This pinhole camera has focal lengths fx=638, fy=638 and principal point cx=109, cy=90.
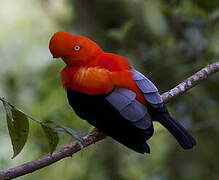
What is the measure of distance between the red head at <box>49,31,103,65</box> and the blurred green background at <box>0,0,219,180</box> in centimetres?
89

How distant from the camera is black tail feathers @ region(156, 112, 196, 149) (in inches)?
137

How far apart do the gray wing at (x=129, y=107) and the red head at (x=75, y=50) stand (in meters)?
0.46

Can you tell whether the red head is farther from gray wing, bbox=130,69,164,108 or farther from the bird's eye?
gray wing, bbox=130,69,164,108

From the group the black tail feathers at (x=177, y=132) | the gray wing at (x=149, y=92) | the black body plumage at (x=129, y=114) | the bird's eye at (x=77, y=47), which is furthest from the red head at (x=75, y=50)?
the black tail feathers at (x=177, y=132)

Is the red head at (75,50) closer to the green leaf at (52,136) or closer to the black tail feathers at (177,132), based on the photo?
the black tail feathers at (177,132)

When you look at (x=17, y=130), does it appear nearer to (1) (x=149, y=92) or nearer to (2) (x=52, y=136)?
(2) (x=52, y=136)

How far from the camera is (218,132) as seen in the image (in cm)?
568

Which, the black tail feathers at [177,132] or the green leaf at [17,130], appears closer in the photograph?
the green leaf at [17,130]

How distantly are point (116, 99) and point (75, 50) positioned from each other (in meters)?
0.56

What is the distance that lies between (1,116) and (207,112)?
1894 mm

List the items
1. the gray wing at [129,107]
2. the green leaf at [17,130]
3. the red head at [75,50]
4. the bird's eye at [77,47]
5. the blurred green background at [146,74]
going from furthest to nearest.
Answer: the blurred green background at [146,74], the bird's eye at [77,47], the red head at [75,50], the gray wing at [129,107], the green leaf at [17,130]

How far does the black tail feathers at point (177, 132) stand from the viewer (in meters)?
3.49

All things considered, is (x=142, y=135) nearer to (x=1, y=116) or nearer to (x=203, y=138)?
(x=1, y=116)

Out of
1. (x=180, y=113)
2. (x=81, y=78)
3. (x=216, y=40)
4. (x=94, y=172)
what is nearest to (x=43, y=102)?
(x=94, y=172)
